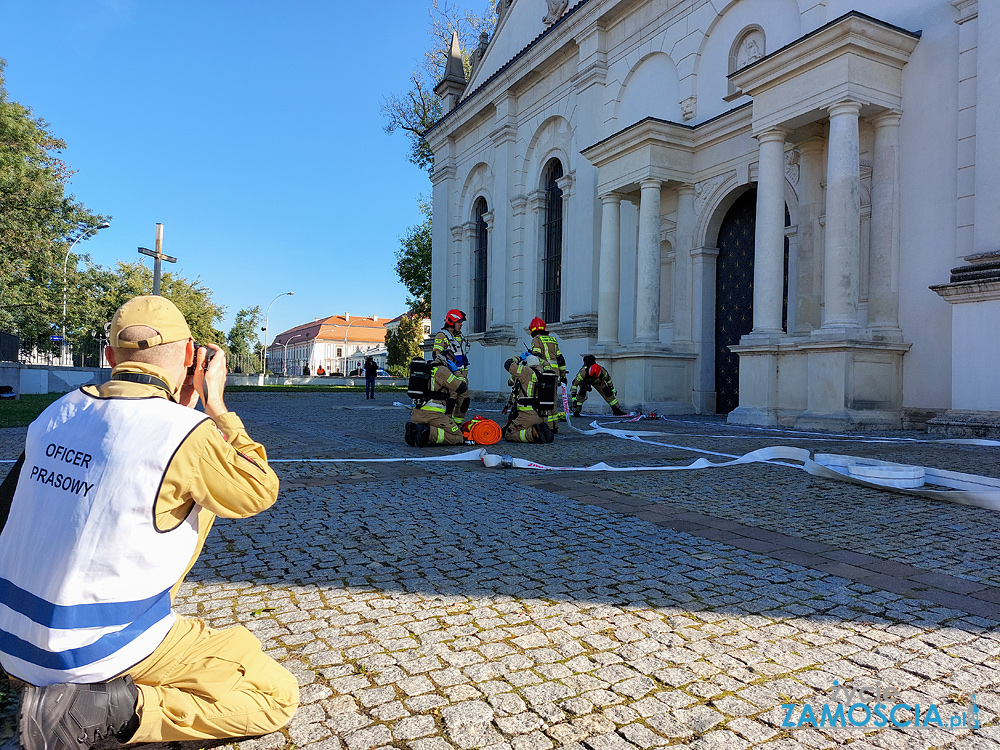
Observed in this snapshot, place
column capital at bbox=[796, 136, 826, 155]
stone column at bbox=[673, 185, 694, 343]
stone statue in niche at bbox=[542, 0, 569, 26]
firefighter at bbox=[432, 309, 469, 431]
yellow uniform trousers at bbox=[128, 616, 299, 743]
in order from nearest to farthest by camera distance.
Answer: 1. yellow uniform trousers at bbox=[128, 616, 299, 743]
2. firefighter at bbox=[432, 309, 469, 431]
3. column capital at bbox=[796, 136, 826, 155]
4. stone column at bbox=[673, 185, 694, 343]
5. stone statue in niche at bbox=[542, 0, 569, 26]

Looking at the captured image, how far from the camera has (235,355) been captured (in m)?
73.2

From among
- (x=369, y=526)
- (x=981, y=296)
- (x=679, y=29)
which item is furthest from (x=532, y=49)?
(x=369, y=526)

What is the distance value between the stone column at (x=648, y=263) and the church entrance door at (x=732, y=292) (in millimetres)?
1549

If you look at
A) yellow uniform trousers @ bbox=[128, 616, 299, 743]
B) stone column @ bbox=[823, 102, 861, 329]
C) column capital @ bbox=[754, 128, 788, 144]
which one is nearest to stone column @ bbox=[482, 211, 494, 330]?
column capital @ bbox=[754, 128, 788, 144]

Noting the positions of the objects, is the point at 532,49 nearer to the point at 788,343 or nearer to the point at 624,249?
the point at 624,249

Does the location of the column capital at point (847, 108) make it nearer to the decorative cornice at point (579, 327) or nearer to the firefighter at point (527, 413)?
the firefighter at point (527, 413)

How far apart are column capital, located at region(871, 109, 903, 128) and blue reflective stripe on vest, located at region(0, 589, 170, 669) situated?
1351 cm

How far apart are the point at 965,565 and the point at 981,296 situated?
26.4 ft

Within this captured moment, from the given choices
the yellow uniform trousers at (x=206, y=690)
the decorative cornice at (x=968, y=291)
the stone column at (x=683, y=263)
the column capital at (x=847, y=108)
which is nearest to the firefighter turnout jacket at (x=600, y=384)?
the stone column at (x=683, y=263)

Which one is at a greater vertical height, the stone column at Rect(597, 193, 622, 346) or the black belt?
the stone column at Rect(597, 193, 622, 346)

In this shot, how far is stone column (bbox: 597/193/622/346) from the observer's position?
1762 centimetres

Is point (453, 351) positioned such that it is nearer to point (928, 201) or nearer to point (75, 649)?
point (75, 649)

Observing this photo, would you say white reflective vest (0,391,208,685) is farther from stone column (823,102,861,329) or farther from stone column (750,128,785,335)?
stone column (750,128,785,335)

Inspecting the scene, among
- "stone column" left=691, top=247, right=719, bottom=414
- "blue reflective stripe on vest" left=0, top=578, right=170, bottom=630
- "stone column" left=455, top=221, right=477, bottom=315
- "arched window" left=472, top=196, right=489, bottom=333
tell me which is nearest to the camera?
"blue reflective stripe on vest" left=0, top=578, right=170, bottom=630
